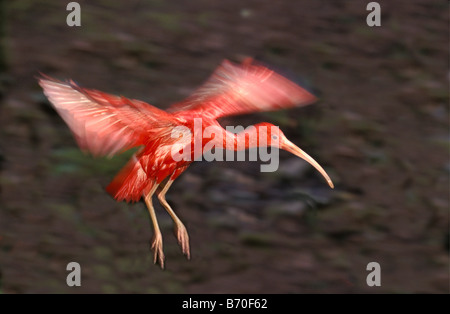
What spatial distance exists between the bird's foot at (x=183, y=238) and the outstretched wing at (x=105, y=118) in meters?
0.19

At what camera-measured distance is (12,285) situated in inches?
42.6

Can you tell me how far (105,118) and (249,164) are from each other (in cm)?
30

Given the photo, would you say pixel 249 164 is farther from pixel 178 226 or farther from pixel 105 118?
pixel 105 118

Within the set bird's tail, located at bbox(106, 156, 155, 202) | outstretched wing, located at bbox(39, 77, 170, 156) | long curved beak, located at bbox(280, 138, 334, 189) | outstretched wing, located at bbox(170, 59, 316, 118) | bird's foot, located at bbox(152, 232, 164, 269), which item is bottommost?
bird's foot, located at bbox(152, 232, 164, 269)

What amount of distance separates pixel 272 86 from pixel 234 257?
0.35 metres

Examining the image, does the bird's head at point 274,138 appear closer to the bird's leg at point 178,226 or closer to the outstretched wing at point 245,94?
the outstretched wing at point 245,94

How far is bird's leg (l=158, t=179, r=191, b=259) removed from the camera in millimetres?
960

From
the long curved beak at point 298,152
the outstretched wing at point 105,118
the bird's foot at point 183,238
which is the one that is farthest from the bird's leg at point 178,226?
the long curved beak at point 298,152

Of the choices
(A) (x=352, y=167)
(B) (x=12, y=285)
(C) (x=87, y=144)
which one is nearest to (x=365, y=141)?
(A) (x=352, y=167)

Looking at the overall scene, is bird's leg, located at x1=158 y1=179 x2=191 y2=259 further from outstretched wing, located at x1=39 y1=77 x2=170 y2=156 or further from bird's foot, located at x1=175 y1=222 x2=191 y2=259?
outstretched wing, located at x1=39 y1=77 x2=170 y2=156

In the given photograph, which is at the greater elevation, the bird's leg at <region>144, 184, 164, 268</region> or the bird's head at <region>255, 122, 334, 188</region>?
the bird's head at <region>255, 122, 334, 188</region>

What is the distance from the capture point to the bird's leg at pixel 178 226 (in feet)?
3.15

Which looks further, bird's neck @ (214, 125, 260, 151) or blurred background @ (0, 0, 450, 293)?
blurred background @ (0, 0, 450, 293)

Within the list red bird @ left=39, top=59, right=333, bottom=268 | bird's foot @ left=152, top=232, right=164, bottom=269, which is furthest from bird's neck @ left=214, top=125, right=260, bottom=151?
bird's foot @ left=152, top=232, right=164, bottom=269
